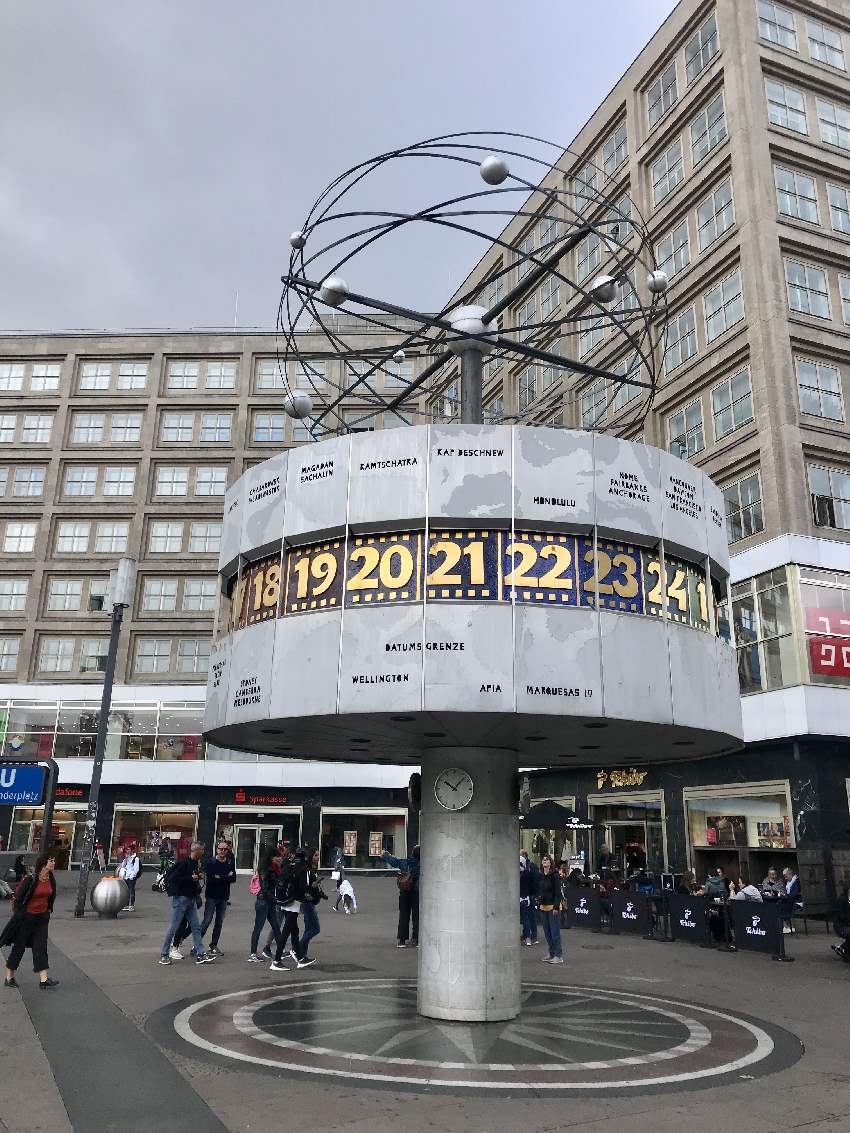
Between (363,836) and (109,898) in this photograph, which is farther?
(363,836)

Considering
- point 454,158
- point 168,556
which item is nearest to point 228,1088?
point 454,158

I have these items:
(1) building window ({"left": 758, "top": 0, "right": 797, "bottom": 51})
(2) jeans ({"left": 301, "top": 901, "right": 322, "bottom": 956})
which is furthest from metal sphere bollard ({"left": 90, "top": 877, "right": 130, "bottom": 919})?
(1) building window ({"left": 758, "top": 0, "right": 797, "bottom": 51})

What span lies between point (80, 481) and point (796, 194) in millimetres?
47670

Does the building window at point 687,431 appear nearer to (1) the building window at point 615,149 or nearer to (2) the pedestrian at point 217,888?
(1) the building window at point 615,149

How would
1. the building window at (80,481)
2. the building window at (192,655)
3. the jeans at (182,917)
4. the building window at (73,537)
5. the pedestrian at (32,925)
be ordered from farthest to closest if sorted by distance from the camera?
1. the building window at (80,481)
2. the building window at (73,537)
3. the building window at (192,655)
4. the jeans at (182,917)
5. the pedestrian at (32,925)

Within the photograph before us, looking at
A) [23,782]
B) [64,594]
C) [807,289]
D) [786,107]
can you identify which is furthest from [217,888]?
[64,594]

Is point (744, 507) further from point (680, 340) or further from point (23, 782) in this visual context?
point (23, 782)

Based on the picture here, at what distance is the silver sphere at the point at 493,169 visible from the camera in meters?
11.9

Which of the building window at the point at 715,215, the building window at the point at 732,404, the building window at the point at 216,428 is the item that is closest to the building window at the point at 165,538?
the building window at the point at 216,428

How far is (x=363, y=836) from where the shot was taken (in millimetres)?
52938

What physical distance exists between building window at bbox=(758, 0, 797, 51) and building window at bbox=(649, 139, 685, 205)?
5127mm

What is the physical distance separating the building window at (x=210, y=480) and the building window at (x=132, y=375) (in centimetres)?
825

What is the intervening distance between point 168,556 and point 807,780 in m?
43.3

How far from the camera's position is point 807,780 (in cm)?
2858
